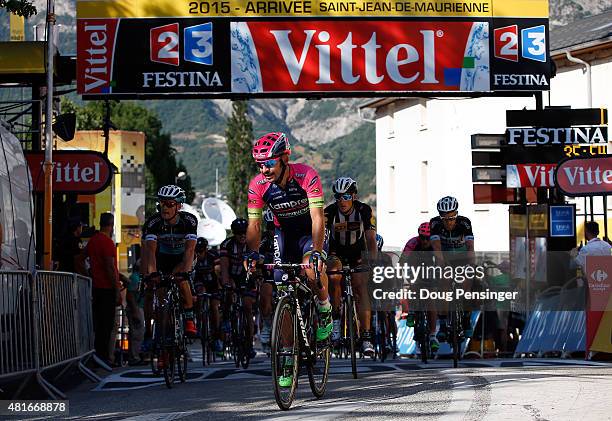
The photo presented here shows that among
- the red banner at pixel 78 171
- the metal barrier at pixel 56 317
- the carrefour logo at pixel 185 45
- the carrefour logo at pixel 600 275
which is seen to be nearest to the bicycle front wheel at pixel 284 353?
the metal barrier at pixel 56 317

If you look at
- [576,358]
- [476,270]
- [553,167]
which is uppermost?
[553,167]

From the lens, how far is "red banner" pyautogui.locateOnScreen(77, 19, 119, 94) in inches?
819

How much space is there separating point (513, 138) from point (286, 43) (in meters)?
4.15

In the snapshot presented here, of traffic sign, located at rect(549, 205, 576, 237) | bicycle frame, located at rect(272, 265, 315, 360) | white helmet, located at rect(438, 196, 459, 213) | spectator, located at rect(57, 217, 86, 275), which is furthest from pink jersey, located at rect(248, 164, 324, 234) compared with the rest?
traffic sign, located at rect(549, 205, 576, 237)

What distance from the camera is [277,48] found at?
68.3 feet

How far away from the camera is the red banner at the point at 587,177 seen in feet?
66.5

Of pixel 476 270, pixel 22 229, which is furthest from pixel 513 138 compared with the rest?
pixel 22 229

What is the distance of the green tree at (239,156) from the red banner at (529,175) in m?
123

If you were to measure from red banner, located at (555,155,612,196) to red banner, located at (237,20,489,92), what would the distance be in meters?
1.94

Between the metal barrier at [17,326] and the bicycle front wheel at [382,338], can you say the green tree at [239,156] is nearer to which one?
the bicycle front wheel at [382,338]

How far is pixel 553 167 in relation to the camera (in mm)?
21781

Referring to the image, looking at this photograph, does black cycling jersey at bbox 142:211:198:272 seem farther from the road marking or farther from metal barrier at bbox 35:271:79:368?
the road marking

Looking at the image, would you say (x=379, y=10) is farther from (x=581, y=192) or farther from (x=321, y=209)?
(x=321, y=209)

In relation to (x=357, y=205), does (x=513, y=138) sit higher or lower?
higher
